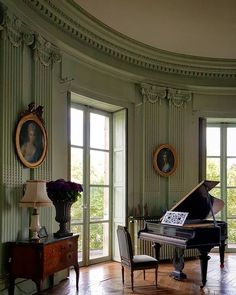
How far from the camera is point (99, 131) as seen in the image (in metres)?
7.76

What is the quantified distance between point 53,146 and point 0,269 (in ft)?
6.24

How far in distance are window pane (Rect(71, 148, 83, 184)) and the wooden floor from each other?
150 centimetres

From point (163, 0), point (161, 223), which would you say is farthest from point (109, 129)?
point (163, 0)

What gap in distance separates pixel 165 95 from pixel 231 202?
108 inches

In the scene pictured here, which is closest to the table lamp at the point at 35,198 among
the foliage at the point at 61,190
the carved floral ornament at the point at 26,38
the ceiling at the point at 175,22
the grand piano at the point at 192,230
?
the foliage at the point at 61,190

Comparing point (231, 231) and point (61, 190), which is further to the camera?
point (231, 231)

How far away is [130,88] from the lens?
25.9 ft

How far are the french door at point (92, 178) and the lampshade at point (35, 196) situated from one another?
228 cm

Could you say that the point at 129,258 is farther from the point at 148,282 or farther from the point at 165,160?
the point at 165,160

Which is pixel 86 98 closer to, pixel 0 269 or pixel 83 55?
pixel 83 55

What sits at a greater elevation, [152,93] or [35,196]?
[152,93]

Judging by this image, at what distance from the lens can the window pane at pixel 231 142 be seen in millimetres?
9023

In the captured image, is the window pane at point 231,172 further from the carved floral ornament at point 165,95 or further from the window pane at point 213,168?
the carved floral ornament at point 165,95

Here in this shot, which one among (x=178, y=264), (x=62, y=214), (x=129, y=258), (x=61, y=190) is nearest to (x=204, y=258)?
(x=178, y=264)
